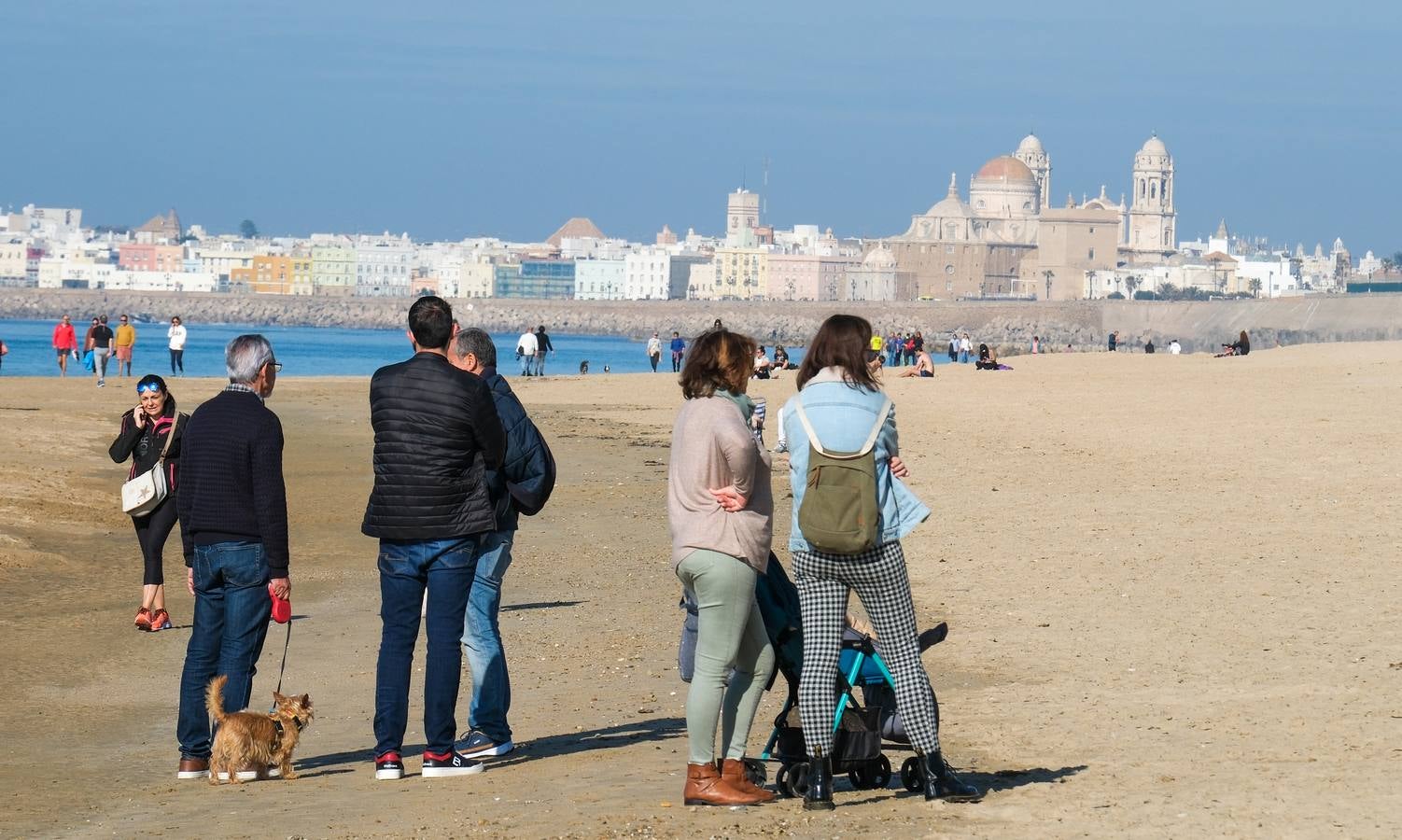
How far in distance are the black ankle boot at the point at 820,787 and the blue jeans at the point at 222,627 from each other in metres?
1.77

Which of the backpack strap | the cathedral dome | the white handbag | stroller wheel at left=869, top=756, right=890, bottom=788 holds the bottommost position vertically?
stroller wheel at left=869, top=756, right=890, bottom=788

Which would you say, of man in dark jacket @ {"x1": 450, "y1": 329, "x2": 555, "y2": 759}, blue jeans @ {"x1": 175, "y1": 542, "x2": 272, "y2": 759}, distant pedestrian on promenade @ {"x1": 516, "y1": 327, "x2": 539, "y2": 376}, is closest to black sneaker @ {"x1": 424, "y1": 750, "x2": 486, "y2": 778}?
man in dark jacket @ {"x1": 450, "y1": 329, "x2": 555, "y2": 759}


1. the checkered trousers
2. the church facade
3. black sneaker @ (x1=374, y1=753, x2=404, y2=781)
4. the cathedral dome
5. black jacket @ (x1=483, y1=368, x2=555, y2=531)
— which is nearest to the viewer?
the checkered trousers

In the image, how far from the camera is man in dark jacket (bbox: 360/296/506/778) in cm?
570

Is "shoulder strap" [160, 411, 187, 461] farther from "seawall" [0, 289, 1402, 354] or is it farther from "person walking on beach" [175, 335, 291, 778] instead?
"seawall" [0, 289, 1402, 354]

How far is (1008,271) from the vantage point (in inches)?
7042

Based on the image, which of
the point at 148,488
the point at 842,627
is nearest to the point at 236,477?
the point at 842,627

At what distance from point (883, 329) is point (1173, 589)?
144 metres

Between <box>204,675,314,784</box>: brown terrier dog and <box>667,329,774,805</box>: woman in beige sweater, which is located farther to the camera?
<box>204,675,314,784</box>: brown terrier dog

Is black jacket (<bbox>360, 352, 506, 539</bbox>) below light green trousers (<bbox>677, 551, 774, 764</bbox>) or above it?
above

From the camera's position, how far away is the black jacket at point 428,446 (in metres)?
5.70

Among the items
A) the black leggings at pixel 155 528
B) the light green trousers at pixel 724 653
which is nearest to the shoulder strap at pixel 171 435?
the black leggings at pixel 155 528

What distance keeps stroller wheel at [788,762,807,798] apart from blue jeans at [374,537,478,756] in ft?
3.42

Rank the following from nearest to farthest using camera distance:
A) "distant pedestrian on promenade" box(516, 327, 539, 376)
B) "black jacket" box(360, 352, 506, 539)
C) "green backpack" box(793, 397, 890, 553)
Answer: "green backpack" box(793, 397, 890, 553) → "black jacket" box(360, 352, 506, 539) → "distant pedestrian on promenade" box(516, 327, 539, 376)
